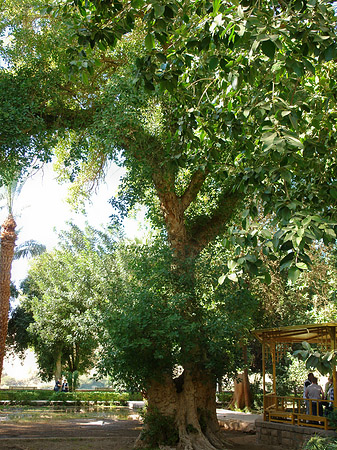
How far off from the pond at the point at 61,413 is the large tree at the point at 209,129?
5.39 meters

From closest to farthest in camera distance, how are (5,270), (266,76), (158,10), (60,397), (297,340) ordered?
(158,10) < (266,76) < (297,340) < (5,270) < (60,397)

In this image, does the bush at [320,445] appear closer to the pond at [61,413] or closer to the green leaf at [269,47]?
A: the green leaf at [269,47]

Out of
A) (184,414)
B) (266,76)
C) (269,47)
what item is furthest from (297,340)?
(269,47)

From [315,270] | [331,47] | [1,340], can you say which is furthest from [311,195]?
[1,340]

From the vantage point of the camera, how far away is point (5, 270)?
860 inches

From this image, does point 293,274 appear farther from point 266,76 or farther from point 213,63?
point 266,76

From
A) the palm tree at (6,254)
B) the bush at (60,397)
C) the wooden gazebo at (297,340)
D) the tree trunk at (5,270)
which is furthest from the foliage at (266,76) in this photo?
the bush at (60,397)

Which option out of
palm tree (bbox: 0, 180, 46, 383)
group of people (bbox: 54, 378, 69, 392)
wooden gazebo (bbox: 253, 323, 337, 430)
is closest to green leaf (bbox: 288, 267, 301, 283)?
wooden gazebo (bbox: 253, 323, 337, 430)

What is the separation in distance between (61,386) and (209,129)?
25.9 meters

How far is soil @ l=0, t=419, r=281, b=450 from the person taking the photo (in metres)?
11.5

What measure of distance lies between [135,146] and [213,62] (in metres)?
7.95

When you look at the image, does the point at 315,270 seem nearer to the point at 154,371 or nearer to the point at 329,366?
the point at 154,371

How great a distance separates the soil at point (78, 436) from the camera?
1147 centimetres

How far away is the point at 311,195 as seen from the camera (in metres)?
5.34
